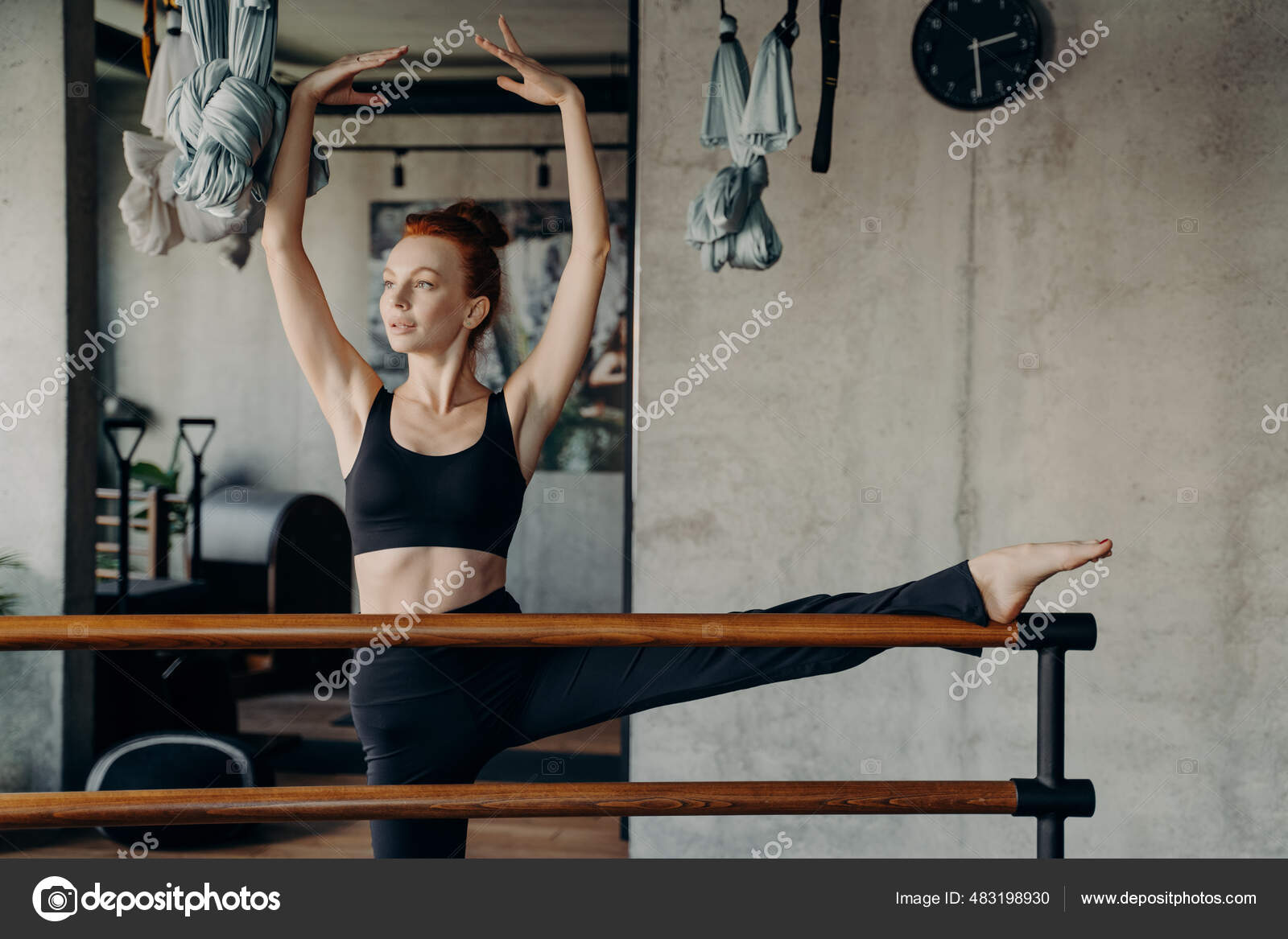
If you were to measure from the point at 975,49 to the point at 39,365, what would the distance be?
3379mm

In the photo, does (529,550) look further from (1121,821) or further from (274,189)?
(274,189)

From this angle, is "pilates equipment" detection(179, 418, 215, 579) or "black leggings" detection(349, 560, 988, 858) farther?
"pilates equipment" detection(179, 418, 215, 579)

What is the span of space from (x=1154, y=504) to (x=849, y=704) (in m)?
1.14

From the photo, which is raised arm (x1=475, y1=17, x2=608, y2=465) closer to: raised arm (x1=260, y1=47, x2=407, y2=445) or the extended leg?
raised arm (x1=260, y1=47, x2=407, y2=445)

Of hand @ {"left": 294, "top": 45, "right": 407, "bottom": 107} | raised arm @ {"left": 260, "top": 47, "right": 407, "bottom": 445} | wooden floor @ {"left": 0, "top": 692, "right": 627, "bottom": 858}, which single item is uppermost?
hand @ {"left": 294, "top": 45, "right": 407, "bottom": 107}

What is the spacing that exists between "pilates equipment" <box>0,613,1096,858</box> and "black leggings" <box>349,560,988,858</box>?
0.53 ft

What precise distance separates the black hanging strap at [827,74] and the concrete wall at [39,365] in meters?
2.80

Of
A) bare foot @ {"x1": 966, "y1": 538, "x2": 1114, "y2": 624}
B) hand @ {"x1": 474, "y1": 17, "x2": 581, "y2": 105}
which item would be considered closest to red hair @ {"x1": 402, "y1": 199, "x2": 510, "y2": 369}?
hand @ {"x1": 474, "y1": 17, "x2": 581, "y2": 105}

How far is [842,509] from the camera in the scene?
10.1 feet

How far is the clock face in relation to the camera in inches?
118

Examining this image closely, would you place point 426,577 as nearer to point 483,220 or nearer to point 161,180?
point 483,220

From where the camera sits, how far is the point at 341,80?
1.62m
